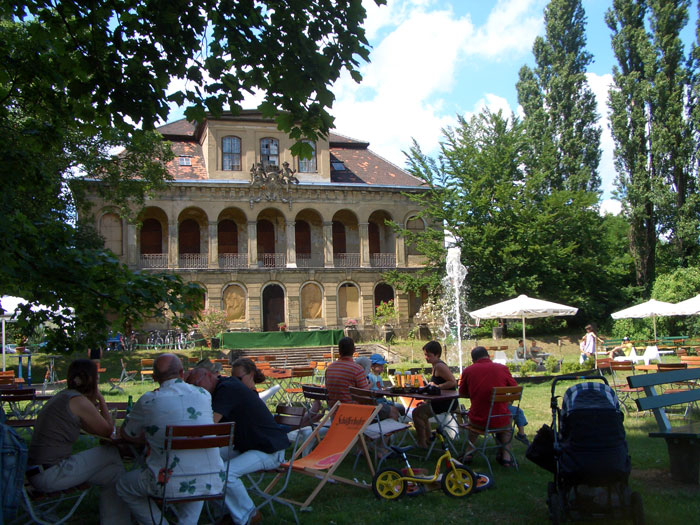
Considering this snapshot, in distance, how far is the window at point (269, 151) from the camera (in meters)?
37.2

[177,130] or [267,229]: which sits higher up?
[177,130]

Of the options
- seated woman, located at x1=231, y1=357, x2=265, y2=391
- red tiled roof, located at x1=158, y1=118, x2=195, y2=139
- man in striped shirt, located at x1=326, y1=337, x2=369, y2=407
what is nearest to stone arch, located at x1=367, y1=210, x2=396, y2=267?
red tiled roof, located at x1=158, y1=118, x2=195, y2=139

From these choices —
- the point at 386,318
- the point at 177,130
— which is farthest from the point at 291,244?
the point at 177,130

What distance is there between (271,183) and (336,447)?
31959 millimetres

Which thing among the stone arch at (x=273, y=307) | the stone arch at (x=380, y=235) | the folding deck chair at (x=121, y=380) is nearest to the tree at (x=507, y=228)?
the stone arch at (x=380, y=235)

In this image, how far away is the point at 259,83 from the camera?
242 inches

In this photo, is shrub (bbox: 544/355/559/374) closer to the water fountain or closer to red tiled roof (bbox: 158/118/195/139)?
the water fountain

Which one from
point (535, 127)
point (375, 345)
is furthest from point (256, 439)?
point (535, 127)

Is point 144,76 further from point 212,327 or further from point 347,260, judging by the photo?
point 347,260

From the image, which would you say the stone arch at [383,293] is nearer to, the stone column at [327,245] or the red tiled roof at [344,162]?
the stone column at [327,245]

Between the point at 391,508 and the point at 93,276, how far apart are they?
3.65 meters

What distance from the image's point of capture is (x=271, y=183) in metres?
36.9

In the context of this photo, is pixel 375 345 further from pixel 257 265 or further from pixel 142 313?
pixel 142 313

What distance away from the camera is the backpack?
4.05 meters
